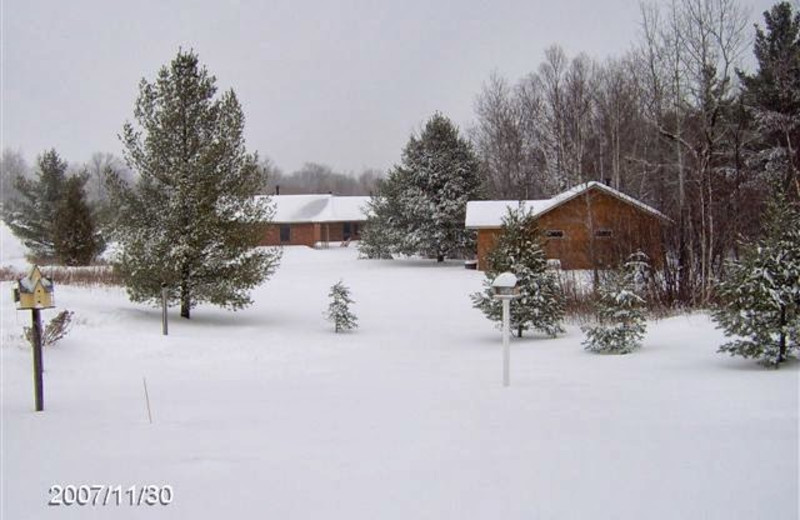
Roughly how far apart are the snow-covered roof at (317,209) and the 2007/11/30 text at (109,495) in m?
52.4

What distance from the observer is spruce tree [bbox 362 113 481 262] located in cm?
4006

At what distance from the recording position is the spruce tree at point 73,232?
29.1 m

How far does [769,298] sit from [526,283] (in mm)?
6438

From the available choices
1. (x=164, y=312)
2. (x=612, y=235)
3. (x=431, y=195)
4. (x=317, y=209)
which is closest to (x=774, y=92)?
(x=612, y=235)

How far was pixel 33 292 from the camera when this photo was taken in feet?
26.5

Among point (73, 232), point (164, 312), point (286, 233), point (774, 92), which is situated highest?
point (774, 92)

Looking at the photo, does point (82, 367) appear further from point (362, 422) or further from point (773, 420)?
point (773, 420)

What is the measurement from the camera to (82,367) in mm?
11250

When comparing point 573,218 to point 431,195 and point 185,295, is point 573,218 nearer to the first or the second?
point 431,195

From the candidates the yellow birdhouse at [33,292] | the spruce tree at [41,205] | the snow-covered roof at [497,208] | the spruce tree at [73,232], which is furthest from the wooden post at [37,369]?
the spruce tree at [41,205]

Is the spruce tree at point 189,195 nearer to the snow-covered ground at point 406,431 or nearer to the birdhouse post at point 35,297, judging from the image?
the snow-covered ground at point 406,431

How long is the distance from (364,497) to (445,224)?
36.1 metres

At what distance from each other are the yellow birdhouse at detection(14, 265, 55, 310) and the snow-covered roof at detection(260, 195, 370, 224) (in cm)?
4897

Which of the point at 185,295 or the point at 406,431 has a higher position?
the point at 185,295
